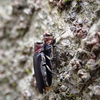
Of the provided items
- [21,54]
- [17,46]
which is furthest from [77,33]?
[17,46]

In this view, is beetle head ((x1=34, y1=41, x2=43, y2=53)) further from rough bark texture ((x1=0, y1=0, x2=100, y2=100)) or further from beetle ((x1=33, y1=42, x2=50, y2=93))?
rough bark texture ((x1=0, y1=0, x2=100, y2=100))

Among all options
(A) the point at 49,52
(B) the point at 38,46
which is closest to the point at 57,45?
(A) the point at 49,52

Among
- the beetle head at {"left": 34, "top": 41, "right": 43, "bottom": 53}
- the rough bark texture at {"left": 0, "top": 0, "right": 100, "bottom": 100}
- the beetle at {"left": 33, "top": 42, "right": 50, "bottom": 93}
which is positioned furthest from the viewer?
the beetle head at {"left": 34, "top": 41, "right": 43, "bottom": 53}

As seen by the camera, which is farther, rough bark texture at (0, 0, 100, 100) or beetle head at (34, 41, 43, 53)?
beetle head at (34, 41, 43, 53)

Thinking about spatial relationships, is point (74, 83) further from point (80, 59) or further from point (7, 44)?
point (7, 44)

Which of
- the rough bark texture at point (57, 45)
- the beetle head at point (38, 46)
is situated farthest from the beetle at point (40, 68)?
the rough bark texture at point (57, 45)

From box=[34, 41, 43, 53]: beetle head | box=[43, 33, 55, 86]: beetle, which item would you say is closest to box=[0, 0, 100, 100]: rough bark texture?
box=[43, 33, 55, 86]: beetle

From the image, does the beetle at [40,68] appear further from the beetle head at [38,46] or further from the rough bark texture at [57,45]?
the rough bark texture at [57,45]

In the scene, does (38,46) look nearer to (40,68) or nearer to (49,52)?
(49,52)
